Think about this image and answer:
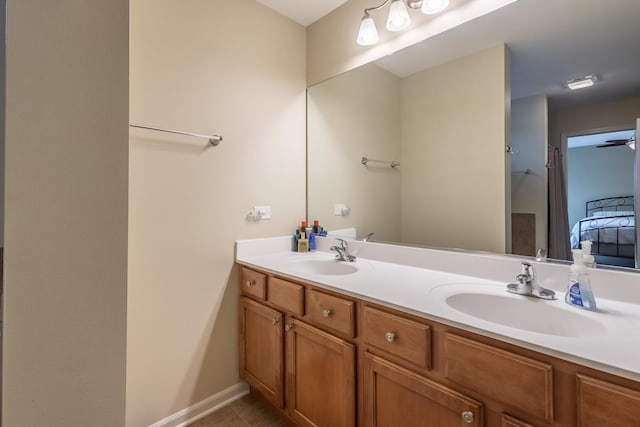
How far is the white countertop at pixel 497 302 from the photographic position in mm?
730

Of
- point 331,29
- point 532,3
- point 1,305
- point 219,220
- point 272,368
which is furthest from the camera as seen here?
point 331,29

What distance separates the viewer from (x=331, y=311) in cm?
127

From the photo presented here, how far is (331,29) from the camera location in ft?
6.64

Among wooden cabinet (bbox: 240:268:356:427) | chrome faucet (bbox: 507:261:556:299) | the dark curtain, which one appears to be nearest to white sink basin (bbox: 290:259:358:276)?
wooden cabinet (bbox: 240:268:356:427)

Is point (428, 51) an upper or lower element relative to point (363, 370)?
upper

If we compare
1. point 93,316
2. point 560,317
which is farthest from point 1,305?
point 560,317

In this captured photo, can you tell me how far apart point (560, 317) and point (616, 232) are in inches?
17.3

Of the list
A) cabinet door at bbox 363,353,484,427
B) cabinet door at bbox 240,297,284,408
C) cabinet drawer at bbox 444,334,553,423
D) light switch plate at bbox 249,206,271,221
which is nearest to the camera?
cabinet drawer at bbox 444,334,553,423

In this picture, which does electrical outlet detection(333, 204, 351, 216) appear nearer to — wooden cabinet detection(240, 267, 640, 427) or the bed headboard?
wooden cabinet detection(240, 267, 640, 427)

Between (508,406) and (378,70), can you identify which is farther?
(378,70)

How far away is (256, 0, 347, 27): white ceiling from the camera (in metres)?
1.92

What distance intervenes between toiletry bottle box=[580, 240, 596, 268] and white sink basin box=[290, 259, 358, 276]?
0.97 meters

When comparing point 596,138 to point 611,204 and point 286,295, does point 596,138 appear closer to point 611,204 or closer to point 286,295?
point 611,204

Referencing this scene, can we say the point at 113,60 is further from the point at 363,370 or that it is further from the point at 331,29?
the point at 331,29
